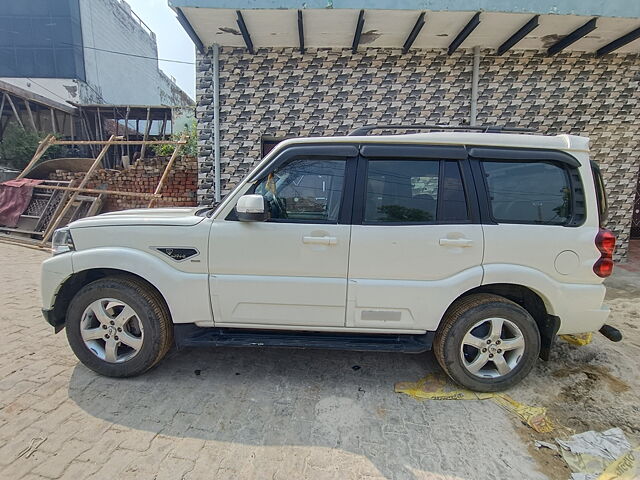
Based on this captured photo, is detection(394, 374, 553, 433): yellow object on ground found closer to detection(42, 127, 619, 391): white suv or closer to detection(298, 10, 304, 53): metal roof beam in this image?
detection(42, 127, 619, 391): white suv

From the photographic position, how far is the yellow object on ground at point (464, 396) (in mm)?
2289

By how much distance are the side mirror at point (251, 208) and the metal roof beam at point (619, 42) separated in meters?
6.90

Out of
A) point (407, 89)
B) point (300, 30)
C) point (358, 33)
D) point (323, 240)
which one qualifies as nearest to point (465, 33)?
point (407, 89)

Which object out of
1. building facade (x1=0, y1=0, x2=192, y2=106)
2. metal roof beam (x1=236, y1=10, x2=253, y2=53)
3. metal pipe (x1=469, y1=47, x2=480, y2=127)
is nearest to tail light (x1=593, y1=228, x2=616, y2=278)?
metal pipe (x1=469, y1=47, x2=480, y2=127)

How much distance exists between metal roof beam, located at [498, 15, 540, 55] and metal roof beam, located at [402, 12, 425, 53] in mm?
1651

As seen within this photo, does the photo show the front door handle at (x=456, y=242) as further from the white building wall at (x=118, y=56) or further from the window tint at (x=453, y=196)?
the white building wall at (x=118, y=56)

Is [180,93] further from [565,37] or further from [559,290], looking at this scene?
[559,290]

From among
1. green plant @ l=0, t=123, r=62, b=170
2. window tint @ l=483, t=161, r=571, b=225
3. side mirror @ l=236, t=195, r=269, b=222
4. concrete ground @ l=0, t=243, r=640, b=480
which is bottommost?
concrete ground @ l=0, t=243, r=640, b=480

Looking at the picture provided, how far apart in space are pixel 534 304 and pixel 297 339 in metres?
1.95

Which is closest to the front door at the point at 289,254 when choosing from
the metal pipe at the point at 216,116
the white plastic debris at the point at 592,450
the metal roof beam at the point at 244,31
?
the white plastic debris at the point at 592,450

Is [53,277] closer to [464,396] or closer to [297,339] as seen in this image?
[297,339]

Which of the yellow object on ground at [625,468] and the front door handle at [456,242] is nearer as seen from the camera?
the yellow object on ground at [625,468]

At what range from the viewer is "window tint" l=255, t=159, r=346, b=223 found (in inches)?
98.7

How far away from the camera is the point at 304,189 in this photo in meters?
2.54
